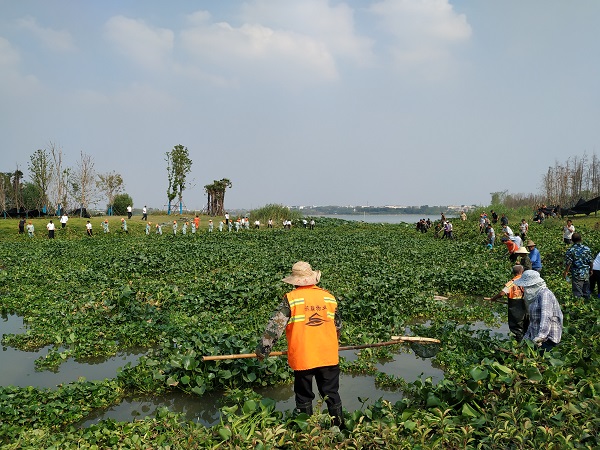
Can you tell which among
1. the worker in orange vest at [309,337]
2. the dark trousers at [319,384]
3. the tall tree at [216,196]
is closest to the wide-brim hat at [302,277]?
the worker in orange vest at [309,337]

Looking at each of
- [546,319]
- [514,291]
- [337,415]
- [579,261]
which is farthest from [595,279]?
[337,415]

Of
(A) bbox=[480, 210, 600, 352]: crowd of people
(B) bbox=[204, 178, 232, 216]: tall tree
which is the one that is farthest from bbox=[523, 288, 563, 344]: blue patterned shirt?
(B) bbox=[204, 178, 232, 216]: tall tree

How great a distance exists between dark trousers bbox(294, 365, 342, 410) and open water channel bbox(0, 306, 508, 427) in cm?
35

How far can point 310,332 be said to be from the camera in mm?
4359

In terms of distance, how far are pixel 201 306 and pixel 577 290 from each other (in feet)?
28.0

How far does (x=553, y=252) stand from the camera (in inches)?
664

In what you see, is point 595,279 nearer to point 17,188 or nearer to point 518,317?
point 518,317

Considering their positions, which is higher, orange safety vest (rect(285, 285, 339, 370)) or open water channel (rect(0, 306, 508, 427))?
orange safety vest (rect(285, 285, 339, 370))

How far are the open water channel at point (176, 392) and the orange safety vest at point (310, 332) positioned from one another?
29.2 inches

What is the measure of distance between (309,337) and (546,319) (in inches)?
126

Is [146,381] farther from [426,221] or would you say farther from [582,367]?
[426,221]

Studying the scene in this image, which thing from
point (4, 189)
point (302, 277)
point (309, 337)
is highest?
point (4, 189)

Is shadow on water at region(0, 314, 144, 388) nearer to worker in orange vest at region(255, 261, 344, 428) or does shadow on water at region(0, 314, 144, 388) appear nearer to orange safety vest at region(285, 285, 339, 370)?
worker in orange vest at region(255, 261, 344, 428)

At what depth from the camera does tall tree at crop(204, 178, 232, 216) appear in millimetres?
51062
